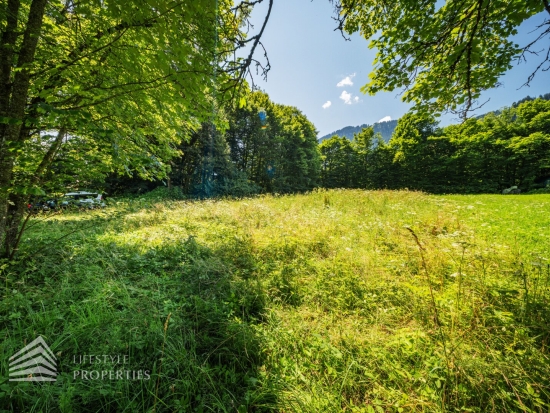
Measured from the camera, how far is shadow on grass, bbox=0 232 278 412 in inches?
62.3

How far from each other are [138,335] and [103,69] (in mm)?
3207

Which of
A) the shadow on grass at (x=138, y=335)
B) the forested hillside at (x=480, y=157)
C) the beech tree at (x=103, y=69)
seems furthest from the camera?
the forested hillside at (x=480, y=157)

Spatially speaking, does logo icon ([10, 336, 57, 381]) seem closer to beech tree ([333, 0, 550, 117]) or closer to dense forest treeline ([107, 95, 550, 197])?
beech tree ([333, 0, 550, 117])

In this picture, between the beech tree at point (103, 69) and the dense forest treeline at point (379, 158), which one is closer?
the beech tree at point (103, 69)

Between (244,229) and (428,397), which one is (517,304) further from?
(244,229)

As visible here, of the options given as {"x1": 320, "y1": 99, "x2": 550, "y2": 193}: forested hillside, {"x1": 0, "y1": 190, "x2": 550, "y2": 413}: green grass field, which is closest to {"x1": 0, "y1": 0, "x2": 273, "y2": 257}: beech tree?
{"x1": 0, "y1": 190, "x2": 550, "y2": 413}: green grass field

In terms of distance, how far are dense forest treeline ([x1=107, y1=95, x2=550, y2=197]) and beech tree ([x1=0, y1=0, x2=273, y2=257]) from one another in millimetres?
16933

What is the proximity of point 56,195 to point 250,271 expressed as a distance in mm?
3230

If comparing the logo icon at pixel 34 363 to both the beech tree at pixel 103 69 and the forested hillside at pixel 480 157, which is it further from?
the forested hillside at pixel 480 157

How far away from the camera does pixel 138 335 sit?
2051 millimetres

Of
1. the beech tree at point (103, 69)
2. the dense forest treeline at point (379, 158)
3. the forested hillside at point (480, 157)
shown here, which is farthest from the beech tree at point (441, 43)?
the forested hillside at point (480, 157)

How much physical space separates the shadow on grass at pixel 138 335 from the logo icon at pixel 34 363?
0.17ft

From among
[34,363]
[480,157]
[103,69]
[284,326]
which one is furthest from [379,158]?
[34,363]

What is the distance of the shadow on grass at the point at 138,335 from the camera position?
5.19 ft
